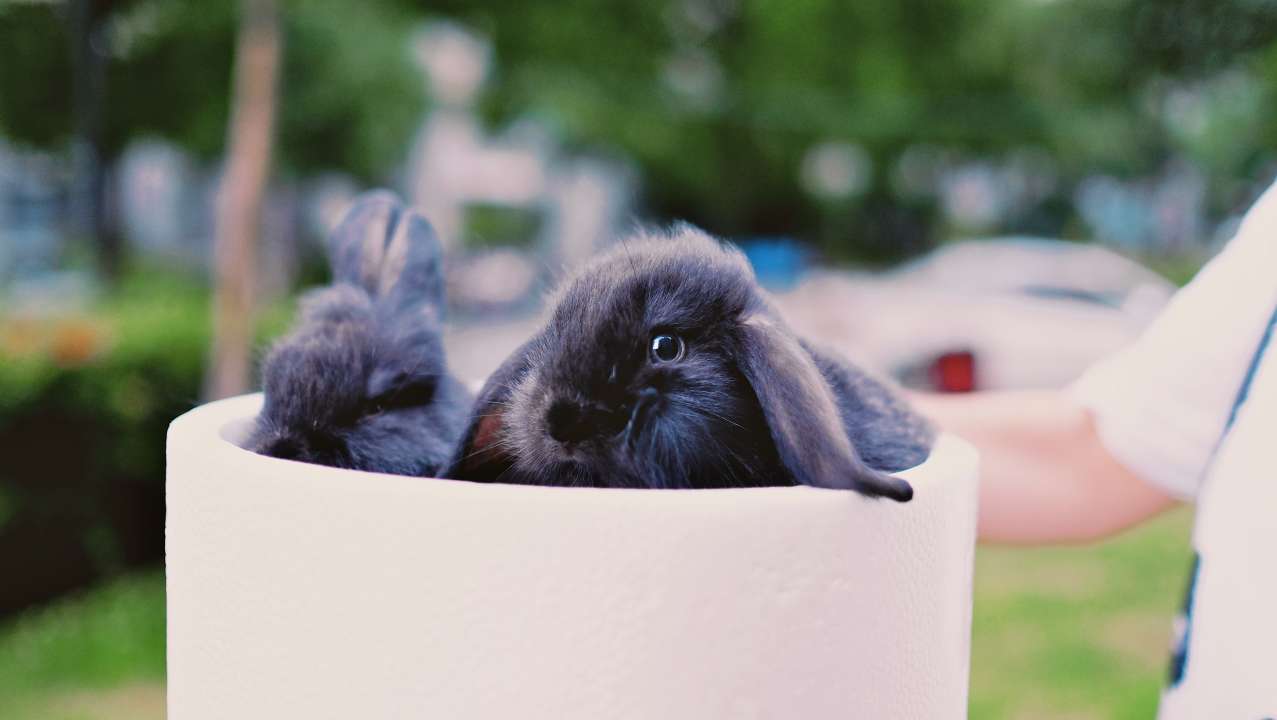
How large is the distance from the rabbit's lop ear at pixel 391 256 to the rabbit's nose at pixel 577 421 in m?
0.21

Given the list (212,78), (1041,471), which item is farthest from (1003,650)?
(212,78)

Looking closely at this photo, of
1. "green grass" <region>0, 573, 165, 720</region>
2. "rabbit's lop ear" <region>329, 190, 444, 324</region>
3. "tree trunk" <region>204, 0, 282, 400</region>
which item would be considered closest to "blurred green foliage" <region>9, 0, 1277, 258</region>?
"tree trunk" <region>204, 0, 282, 400</region>

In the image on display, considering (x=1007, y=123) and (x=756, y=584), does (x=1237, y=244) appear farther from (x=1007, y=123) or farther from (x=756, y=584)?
(x=1007, y=123)

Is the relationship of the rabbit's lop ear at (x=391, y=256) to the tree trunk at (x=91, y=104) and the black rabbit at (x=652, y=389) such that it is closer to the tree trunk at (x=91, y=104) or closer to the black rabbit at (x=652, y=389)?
the black rabbit at (x=652, y=389)

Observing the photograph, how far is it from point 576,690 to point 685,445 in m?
0.13

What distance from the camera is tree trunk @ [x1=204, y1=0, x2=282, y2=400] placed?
137 inches

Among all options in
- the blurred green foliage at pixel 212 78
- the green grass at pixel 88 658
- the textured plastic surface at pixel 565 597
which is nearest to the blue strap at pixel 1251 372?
the textured plastic surface at pixel 565 597

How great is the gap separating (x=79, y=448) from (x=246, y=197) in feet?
3.08

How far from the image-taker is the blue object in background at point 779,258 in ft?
47.6

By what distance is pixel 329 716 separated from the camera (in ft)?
1.65

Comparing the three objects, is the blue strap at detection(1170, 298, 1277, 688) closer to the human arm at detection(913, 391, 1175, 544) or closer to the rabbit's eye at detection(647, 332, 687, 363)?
the human arm at detection(913, 391, 1175, 544)

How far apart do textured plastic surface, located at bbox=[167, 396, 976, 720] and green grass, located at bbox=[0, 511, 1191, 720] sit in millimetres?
2480

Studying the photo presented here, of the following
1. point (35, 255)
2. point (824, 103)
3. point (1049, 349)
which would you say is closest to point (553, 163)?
point (824, 103)

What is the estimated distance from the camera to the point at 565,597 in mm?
470
